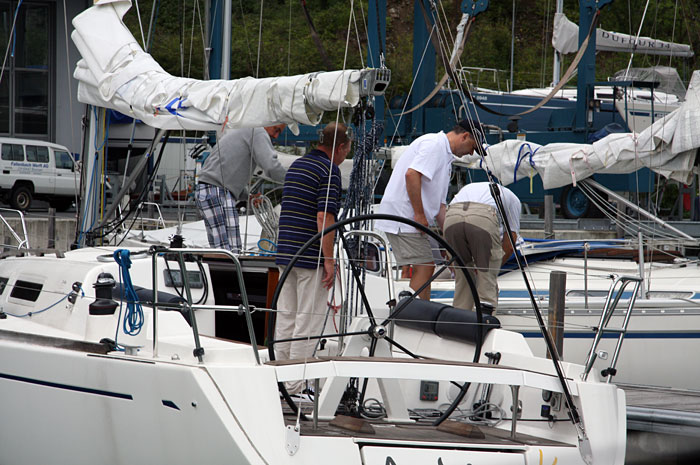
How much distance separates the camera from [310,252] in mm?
4914

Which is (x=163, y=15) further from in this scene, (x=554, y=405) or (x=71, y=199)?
(x=554, y=405)

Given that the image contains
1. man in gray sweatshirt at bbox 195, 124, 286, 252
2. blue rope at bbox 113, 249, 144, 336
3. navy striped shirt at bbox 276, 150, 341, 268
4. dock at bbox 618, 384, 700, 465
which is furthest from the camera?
man in gray sweatshirt at bbox 195, 124, 286, 252

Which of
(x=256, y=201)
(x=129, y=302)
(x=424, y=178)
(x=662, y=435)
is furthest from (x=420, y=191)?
(x=129, y=302)

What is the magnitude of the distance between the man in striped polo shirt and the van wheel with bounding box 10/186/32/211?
13.2m

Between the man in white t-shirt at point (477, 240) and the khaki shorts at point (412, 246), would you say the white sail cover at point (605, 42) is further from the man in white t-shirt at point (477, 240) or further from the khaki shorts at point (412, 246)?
the khaki shorts at point (412, 246)

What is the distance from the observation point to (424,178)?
588 centimetres

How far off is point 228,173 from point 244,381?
3288 mm

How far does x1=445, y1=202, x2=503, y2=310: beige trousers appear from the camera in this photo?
6.22m

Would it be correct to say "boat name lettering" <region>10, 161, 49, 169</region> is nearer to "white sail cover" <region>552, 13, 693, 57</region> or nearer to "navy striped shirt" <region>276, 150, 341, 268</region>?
"white sail cover" <region>552, 13, 693, 57</region>

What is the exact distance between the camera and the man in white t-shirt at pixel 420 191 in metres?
5.83

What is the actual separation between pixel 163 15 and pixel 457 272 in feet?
70.0

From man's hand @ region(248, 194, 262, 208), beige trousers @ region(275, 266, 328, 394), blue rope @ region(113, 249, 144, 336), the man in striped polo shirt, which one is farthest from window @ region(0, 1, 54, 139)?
blue rope @ region(113, 249, 144, 336)

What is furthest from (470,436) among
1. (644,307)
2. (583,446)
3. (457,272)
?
(644,307)

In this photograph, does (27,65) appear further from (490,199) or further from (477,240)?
(477,240)
